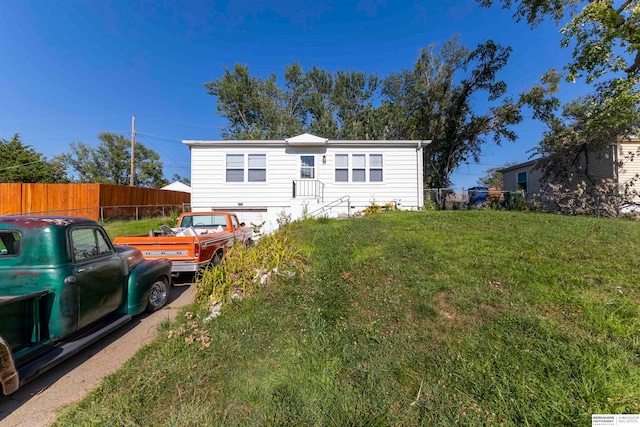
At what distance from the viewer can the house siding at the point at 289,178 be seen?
1285cm

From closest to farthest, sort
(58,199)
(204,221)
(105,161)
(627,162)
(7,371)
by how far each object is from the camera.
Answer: (7,371) → (204,221) → (627,162) → (58,199) → (105,161)

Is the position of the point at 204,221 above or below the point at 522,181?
below

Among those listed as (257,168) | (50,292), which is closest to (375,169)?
(257,168)

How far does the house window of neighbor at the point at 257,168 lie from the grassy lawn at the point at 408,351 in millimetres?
9613

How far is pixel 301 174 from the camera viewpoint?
43.0ft

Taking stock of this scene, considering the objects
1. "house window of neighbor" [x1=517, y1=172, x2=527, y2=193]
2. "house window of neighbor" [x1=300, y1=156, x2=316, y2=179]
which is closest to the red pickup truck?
"house window of neighbor" [x1=300, y1=156, x2=316, y2=179]

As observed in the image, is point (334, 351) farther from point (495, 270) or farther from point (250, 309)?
point (495, 270)

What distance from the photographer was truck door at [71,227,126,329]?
2.88 metres

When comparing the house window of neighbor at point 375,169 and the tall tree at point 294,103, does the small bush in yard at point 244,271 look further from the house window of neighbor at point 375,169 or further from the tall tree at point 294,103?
the tall tree at point 294,103

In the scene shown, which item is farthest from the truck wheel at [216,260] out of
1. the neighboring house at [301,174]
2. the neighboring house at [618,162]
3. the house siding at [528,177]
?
the house siding at [528,177]

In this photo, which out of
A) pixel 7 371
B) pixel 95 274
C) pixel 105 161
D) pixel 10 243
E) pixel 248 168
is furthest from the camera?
pixel 105 161

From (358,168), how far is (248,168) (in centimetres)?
557

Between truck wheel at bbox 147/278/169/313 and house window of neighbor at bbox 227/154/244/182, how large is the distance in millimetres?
9054

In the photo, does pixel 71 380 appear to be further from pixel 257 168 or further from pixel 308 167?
pixel 308 167
